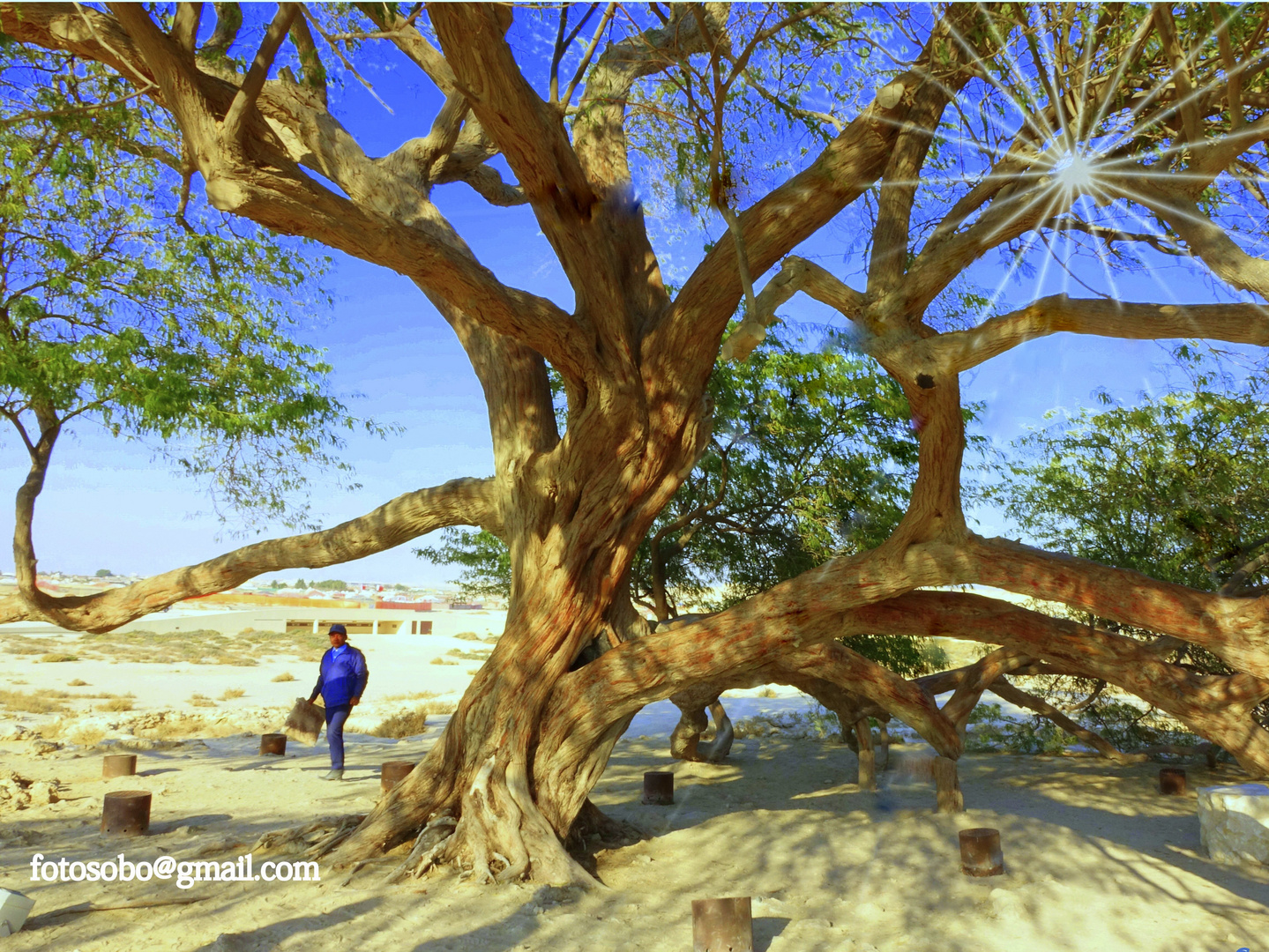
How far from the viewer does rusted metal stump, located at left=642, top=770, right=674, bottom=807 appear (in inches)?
331

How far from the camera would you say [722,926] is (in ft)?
14.3

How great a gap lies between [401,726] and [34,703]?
779cm

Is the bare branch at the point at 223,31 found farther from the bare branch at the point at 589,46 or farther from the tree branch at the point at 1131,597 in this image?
the tree branch at the point at 1131,597

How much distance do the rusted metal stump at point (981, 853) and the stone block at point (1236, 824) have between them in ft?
7.20

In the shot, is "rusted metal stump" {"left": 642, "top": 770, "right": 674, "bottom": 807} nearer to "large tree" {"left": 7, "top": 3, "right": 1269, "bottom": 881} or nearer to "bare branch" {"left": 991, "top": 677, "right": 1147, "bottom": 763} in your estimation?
"large tree" {"left": 7, "top": 3, "right": 1269, "bottom": 881}

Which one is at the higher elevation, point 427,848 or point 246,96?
point 246,96

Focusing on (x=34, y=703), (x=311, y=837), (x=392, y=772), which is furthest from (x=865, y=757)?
(x=34, y=703)

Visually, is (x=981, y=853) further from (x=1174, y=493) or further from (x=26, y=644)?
(x=26, y=644)

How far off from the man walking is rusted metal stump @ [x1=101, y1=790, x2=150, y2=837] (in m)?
2.41

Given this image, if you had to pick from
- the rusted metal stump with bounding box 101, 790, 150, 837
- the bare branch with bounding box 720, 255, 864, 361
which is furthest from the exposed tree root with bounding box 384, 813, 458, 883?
the bare branch with bounding box 720, 255, 864, 361

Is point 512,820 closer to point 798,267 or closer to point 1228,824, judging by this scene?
point 798,267

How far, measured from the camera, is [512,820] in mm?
5652

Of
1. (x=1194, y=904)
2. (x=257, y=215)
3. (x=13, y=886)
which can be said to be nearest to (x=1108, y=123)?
(x=1194, y=904)

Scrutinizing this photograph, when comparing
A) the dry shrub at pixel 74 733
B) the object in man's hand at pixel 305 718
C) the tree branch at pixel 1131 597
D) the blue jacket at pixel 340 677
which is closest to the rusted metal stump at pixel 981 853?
the tree branch at pixel 1131 597
